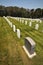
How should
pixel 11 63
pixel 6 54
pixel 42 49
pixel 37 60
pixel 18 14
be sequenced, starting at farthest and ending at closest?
pixel 18 14 < pixel 42 49 < pixel 6 54 < pixel 37 60 < pixel 11 63

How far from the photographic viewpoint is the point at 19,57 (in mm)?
9289

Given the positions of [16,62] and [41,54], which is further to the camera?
[41,54]

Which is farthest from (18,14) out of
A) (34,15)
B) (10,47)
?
(10,47)

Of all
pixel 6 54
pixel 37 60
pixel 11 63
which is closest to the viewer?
pixel 11 63

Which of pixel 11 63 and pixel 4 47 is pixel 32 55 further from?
pixel 4 47

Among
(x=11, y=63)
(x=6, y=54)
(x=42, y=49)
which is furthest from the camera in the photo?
(x=42, y=49)

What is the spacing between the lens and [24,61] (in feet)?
28.8

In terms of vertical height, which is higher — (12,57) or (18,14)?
(12,57)

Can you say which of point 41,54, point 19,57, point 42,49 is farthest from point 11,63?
point 42,49

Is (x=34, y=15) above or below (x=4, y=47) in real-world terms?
below

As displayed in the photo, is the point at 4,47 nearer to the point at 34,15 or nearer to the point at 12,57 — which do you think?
the point at 12,57

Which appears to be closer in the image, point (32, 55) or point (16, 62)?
point (16, 62)

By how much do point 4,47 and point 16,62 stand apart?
9.37 feet

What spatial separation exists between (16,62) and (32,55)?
1.47 metres
